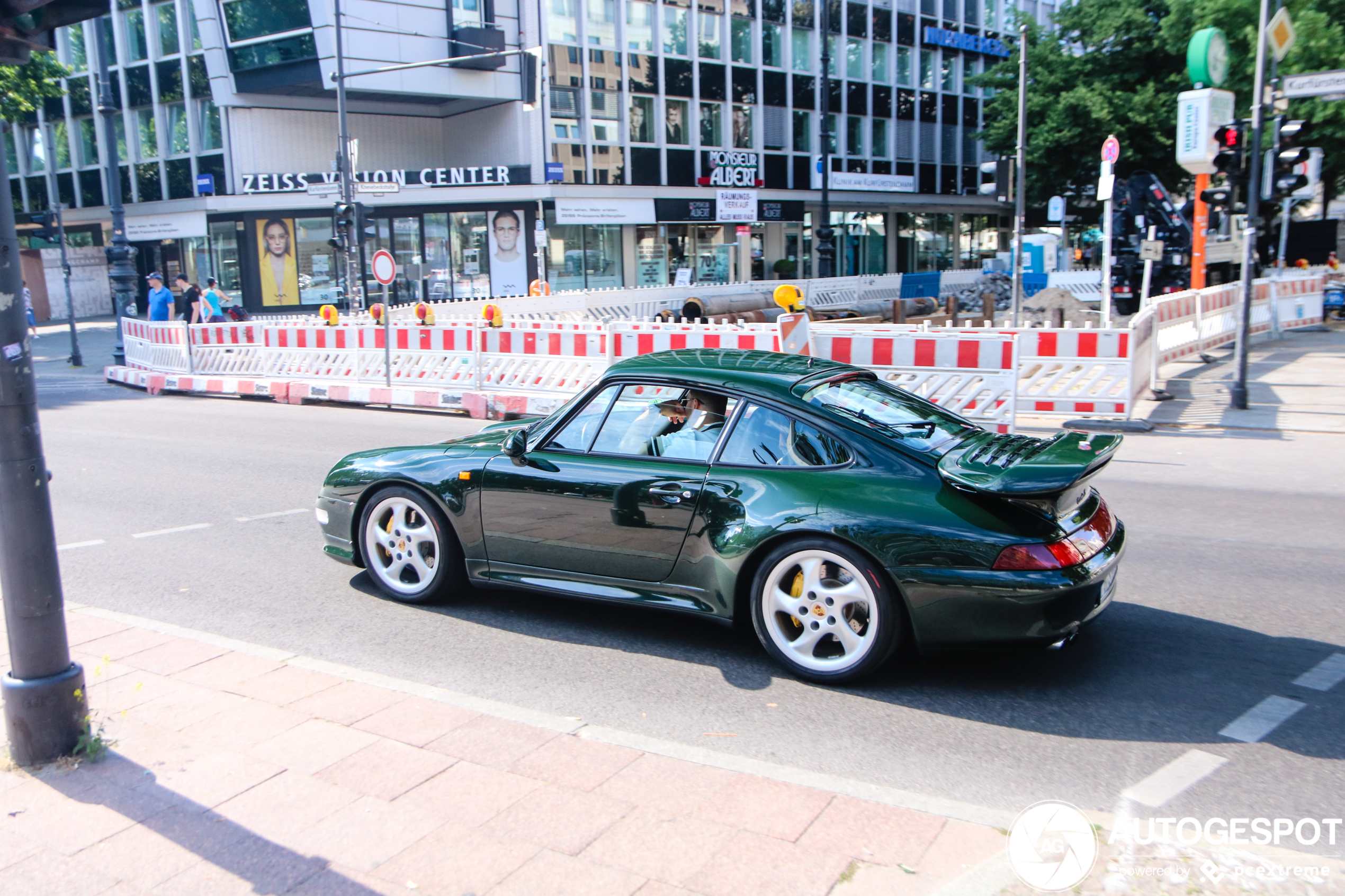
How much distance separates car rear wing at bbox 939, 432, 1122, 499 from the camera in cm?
429

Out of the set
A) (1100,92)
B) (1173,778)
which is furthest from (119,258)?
(1100,92)

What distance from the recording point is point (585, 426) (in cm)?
537

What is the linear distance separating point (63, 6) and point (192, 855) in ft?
9.71

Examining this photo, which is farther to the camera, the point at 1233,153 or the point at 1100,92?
the point at 1100,92

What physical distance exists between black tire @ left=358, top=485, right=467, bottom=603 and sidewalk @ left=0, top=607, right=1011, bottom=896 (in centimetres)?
Result: 129

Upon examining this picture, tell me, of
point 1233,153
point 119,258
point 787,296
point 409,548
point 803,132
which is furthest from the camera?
point 803,132

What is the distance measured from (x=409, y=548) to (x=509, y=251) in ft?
102

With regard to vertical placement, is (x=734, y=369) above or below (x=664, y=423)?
above

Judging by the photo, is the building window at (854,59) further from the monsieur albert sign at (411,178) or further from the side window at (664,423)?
the side window at (664,423)

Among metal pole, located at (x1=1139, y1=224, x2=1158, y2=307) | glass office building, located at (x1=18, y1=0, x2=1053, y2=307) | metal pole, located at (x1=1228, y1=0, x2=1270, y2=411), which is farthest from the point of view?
glass office building, located at (x1=18, y1=0, x2=1053, y2=307)

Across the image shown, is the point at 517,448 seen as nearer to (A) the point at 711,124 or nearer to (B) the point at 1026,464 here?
(B) the point at 1026,464

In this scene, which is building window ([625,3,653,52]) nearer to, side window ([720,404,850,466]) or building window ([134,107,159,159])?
building window ([134,107,159,159])

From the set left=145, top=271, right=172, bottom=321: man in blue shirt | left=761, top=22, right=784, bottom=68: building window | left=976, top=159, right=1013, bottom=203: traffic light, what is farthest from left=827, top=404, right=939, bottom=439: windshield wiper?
left=761, top=22, right=784, bottom=68: building window

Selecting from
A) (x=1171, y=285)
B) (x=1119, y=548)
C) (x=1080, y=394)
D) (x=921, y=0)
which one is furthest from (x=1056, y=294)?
(x=921, y=0)
